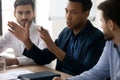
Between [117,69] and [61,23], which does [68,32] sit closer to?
[117,69]

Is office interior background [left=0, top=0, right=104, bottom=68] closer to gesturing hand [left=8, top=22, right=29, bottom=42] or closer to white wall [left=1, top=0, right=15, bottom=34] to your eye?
white wall [left=1, top=0, right=15, bottom=34]

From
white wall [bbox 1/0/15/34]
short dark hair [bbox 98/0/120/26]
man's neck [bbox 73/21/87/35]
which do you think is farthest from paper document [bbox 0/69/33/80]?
white wall [bbox 1/0/15/34]

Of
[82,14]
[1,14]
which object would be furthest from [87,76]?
[1,14]

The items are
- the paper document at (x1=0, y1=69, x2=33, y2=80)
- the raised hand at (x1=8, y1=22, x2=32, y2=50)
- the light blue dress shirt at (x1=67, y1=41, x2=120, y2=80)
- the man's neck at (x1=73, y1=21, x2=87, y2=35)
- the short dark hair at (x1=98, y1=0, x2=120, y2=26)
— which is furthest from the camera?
the man's neck at (x1=73, y1=21, x2=87, y2=35)

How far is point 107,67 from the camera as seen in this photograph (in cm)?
170

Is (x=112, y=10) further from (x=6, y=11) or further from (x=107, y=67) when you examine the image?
(x=6, y=11)

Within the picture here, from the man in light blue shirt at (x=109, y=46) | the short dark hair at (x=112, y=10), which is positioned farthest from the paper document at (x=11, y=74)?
the short dark hair at (x=112, y=10)

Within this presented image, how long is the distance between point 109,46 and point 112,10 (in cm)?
28

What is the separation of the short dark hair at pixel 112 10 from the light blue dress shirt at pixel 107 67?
0.67 ft

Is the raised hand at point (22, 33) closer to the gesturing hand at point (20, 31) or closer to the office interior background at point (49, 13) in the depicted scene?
the gesturing hand at point (20, 31)

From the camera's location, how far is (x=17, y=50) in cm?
259

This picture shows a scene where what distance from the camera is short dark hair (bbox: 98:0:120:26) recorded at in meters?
1.48

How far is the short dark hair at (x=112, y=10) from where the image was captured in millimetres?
1479

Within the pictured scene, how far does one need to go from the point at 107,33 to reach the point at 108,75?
35 cm
